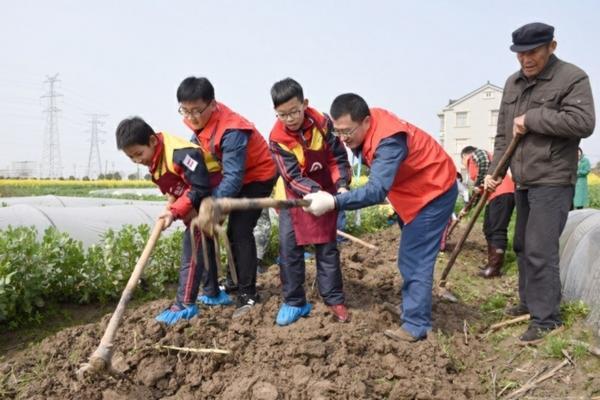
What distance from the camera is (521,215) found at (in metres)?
3.91

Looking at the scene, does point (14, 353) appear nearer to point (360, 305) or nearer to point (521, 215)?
point (360, 305)

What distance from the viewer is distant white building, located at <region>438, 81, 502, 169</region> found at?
142ft

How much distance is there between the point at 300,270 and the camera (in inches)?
155

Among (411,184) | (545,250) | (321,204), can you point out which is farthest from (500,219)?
(321,204)

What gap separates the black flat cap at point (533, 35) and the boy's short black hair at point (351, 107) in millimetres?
1114

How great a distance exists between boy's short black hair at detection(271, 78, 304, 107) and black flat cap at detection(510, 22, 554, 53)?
4.82 ft

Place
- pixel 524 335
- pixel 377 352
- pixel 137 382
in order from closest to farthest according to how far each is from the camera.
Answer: pixel 137 382
pixel 377 352
pixel 524 335

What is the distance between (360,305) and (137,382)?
1912 millimetres

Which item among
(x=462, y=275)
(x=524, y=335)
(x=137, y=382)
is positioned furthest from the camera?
(x=462, y=275)

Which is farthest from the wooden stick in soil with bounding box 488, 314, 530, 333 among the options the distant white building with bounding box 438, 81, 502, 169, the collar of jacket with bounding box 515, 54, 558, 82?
the distant white building with bounding box 438, 81, 502, 169

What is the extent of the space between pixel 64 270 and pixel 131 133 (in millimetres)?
1866

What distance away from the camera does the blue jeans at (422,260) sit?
3.58 m

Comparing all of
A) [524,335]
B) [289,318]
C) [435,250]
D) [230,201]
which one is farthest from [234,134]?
[524,335]

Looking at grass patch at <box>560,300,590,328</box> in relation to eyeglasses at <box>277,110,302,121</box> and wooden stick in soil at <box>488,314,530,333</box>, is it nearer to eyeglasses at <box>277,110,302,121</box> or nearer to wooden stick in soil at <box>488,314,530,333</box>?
wooden stick in soil at <box>488,314,530,333</box>
